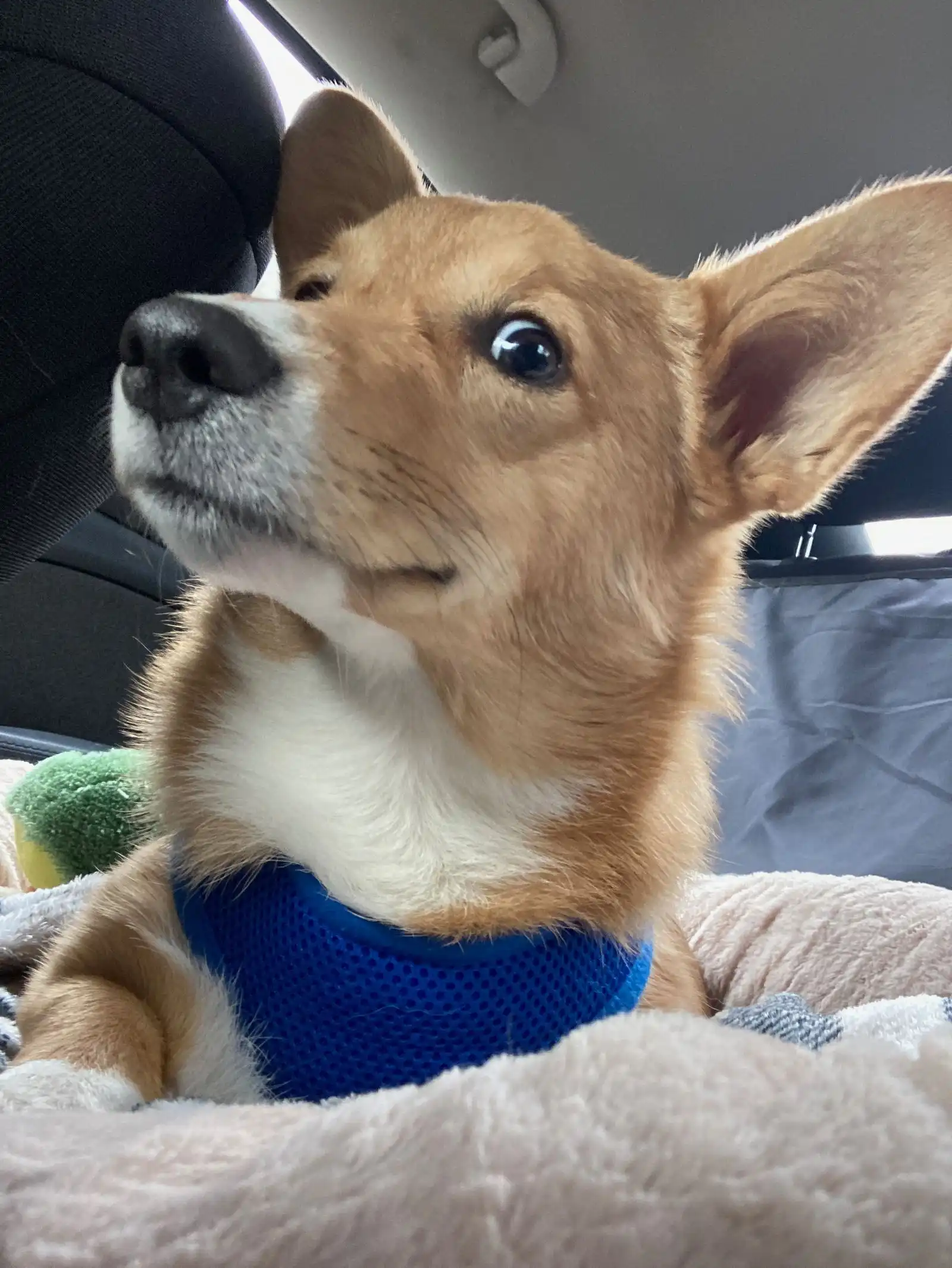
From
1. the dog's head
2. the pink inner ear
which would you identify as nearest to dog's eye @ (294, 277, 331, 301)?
the dog's head

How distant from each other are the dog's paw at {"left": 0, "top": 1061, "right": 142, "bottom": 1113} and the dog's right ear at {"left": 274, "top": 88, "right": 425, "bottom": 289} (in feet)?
3.12

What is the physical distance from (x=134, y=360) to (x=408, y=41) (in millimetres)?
2109

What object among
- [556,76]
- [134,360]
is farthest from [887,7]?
[134,360]

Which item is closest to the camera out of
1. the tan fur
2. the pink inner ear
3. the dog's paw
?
the dog's paw

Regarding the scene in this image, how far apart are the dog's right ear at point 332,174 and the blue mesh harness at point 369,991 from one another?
801 mm

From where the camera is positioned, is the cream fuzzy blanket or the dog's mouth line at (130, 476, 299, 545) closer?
the cream fuzzy blanket

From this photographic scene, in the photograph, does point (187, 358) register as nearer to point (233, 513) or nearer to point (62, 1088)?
point (233, 513)

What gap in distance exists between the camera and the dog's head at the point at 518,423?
899 mm

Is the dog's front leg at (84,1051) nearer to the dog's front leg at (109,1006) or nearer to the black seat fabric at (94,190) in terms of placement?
the dog's front leg at (109,1006)

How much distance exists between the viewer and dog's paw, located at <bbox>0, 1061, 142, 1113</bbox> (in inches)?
32.2

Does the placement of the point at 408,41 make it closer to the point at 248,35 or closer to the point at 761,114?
the point at 761,114

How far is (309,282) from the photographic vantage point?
1.27 meters

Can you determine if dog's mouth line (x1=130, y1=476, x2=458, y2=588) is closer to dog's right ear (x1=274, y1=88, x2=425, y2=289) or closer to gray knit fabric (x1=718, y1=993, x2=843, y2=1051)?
dog's right ear (x1=274, y1=88, x2=425, y2=289)

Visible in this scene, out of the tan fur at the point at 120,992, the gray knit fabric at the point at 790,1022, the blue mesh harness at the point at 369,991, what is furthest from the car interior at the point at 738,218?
the gray knit fabric at the point at 790,1022
